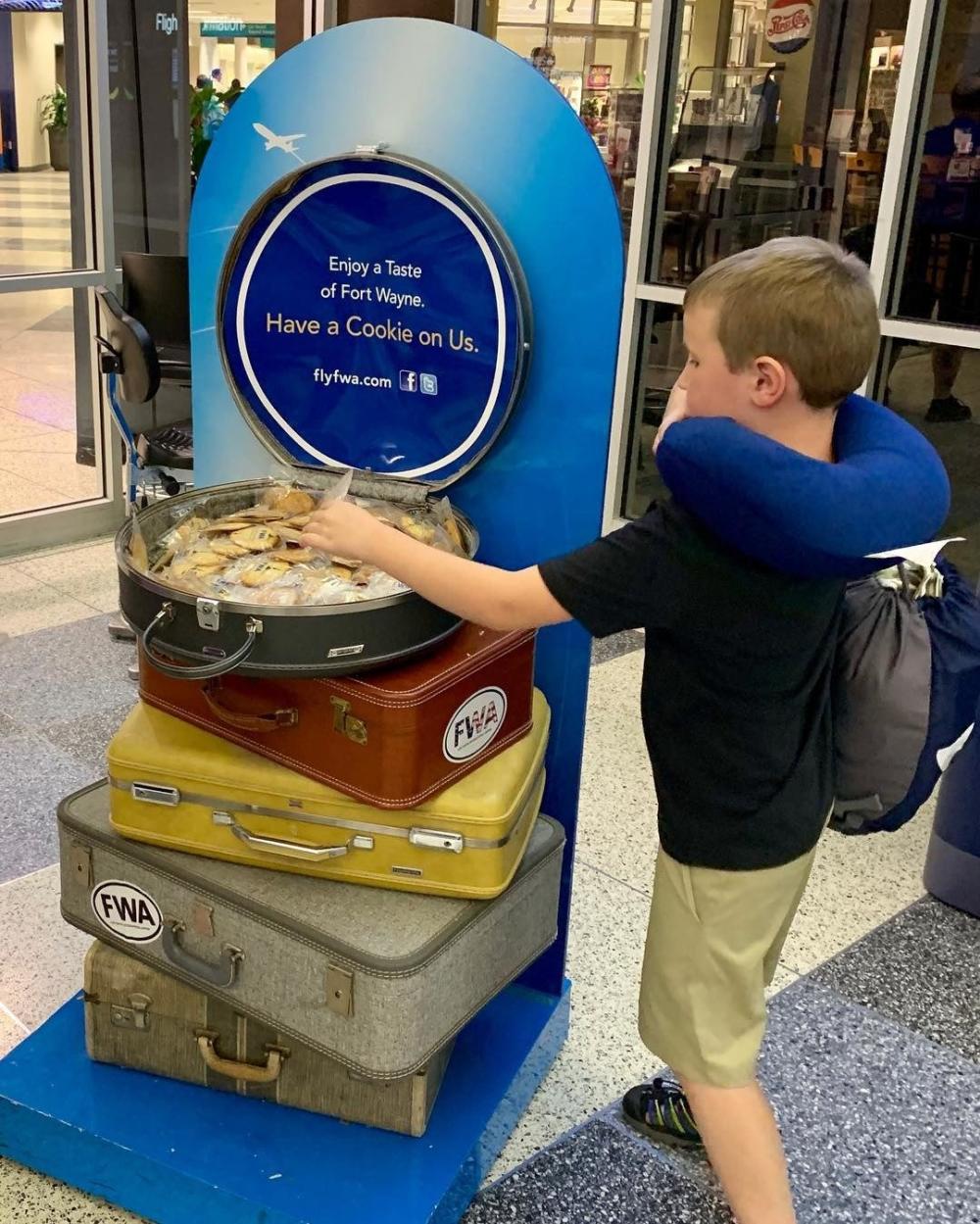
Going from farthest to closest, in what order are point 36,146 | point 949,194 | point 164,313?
1. point 36,146
2. point 949,194
3. point 164,313

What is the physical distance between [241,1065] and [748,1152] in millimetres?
730

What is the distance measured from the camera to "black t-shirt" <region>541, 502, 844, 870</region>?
53.9 inches

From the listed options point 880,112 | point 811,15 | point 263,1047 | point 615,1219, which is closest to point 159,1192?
point 263,1047

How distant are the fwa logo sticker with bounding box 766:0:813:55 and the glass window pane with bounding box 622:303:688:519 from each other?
106cm

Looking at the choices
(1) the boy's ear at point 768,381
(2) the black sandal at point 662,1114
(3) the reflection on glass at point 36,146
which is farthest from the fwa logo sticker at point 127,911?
(3) the reflection on glass at point 36,146

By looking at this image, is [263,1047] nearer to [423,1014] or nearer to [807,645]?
[423,1014]

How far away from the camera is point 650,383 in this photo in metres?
4.94

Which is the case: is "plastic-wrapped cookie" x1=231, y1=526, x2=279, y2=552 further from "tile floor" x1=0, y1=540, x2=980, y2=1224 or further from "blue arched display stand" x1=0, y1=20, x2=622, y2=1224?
"tile floor" x1=0, y1=540, x2=980, y2=1224

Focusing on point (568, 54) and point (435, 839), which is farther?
point (568, 54)

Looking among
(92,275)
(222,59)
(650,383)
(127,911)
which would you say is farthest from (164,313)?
(222,59)

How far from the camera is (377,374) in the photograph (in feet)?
6.23

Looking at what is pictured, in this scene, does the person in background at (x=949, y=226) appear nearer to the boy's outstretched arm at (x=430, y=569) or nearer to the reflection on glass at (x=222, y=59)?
the reflection on glass at (x=222, y=59)

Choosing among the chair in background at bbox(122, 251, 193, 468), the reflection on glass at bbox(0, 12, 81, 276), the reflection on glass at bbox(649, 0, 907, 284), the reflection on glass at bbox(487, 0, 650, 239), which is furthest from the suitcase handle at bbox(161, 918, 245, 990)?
the reflection on glass at bbox(487, 0, 650, 239)

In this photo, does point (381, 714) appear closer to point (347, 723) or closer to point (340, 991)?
point (347, 723)
